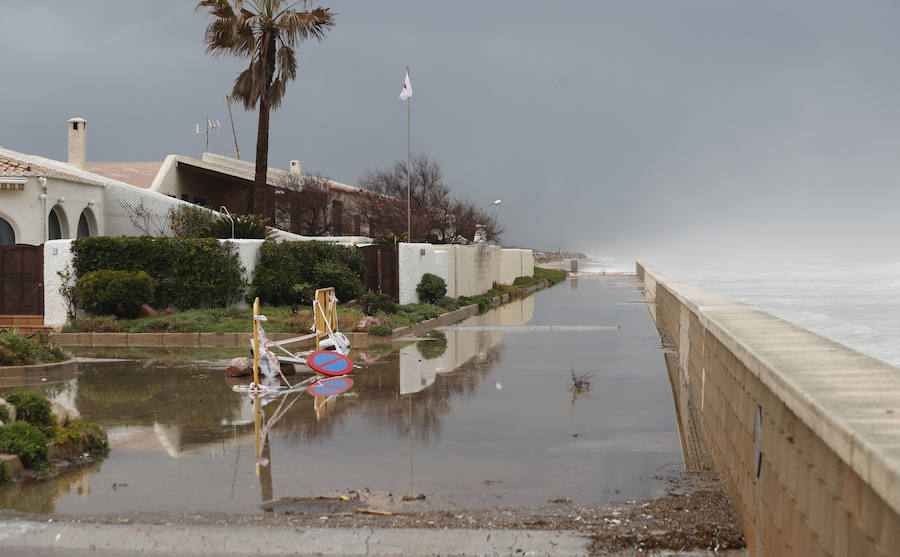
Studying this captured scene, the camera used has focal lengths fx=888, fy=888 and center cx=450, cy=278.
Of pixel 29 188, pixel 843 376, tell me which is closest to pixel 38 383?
pixel 843 376

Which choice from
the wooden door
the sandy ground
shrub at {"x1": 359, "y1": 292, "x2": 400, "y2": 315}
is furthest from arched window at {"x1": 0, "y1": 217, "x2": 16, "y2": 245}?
the sandy ground

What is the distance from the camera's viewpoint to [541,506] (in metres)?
7.18

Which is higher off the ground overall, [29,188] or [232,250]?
[29,188]

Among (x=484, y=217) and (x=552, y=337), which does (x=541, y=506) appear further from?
(x=484, y=217)

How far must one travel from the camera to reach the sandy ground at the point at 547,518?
6188mm

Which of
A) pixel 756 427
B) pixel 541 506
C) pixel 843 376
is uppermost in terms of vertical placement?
pixel 843 376

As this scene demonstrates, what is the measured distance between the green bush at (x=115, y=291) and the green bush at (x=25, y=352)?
5.77 m

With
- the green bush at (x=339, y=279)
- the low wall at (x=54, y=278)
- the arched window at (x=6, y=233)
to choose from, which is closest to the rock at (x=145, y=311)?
the low wall at (x=54, y=278)

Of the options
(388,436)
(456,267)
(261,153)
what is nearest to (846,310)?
(456,267)

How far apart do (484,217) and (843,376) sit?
57419 millimetres

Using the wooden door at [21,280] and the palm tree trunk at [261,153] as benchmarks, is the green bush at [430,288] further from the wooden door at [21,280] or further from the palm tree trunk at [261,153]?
the wooden door at [21,280]

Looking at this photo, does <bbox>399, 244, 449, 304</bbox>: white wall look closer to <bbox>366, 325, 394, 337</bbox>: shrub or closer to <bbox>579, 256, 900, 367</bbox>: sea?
<bbox>366, 325, 394, 337</bbox>: shrub

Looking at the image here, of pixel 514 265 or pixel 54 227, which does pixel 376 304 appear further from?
pixel 514 265

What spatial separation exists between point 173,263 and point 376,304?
17.4ft
